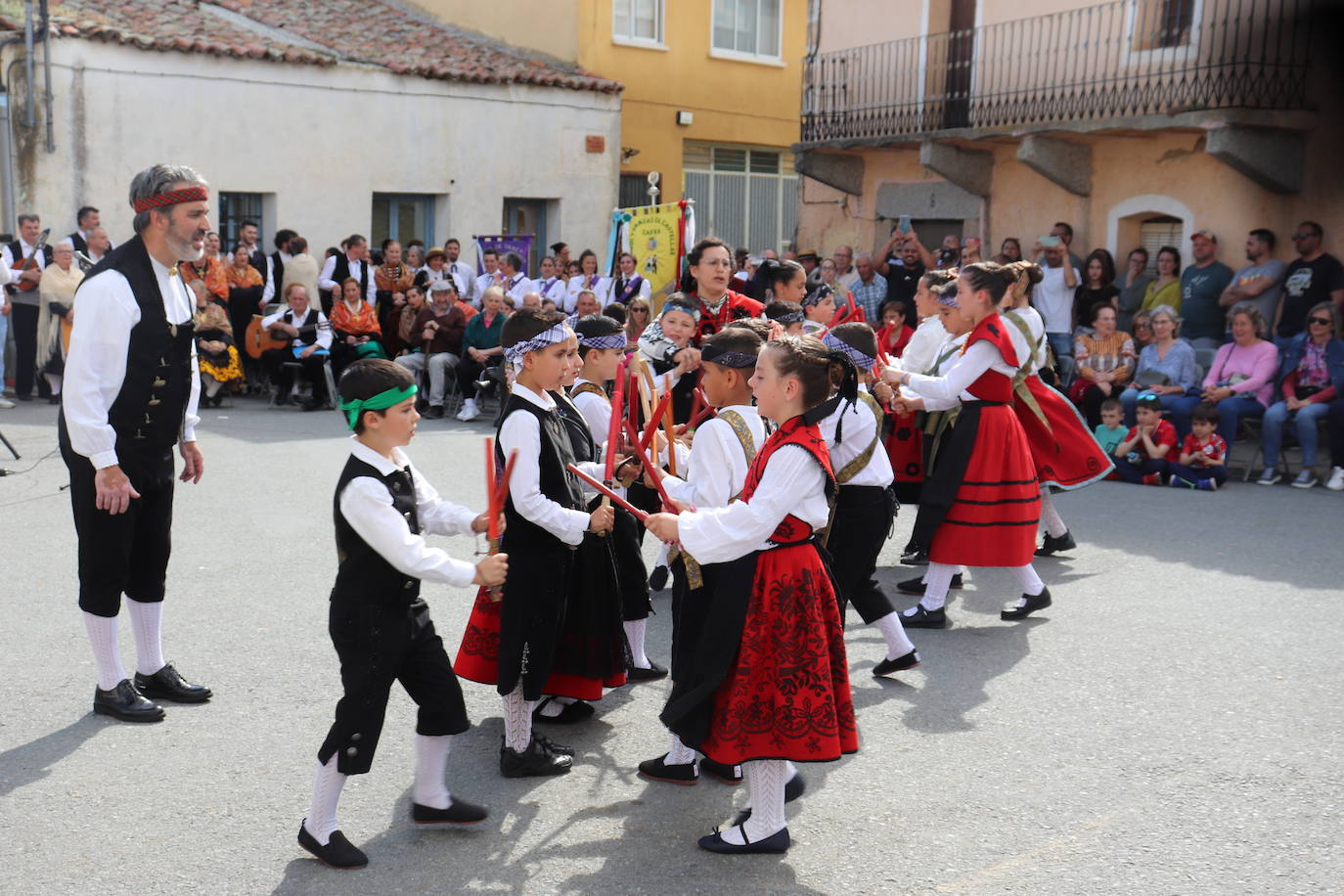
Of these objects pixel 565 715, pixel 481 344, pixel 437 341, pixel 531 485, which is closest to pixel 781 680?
pixel 531 485

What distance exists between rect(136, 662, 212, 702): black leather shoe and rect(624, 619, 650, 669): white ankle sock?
1.66m

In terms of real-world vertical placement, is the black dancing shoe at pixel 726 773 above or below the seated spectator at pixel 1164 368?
below

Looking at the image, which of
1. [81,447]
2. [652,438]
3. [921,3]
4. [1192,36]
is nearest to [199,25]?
[921,3]

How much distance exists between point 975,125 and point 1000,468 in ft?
33.5

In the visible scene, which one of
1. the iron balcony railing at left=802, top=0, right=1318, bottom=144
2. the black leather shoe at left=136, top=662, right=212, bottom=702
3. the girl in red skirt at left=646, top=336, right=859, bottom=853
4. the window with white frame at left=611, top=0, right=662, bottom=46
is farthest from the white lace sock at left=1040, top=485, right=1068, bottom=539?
the window with white frame at left=611, top=0, right=662, bottom=46

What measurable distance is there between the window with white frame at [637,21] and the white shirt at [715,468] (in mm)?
18197

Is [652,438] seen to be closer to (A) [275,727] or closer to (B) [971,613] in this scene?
(A) [275,727]

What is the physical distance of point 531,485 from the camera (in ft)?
14.1

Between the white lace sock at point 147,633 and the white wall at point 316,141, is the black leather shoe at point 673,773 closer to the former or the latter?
the white lace sock at point 147,633

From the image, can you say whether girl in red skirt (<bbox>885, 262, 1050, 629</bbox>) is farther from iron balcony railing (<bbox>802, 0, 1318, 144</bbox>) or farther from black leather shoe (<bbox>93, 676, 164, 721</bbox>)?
iron balcony railing (<bbox>802, 0, 1318, 144</bbox>)

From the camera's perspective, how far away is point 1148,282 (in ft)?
43.3

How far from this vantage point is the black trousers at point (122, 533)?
4859mm

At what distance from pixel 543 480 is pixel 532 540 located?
0.66 feet

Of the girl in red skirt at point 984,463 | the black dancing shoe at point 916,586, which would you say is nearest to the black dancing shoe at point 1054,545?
the black dancing shoe at point 916,586
